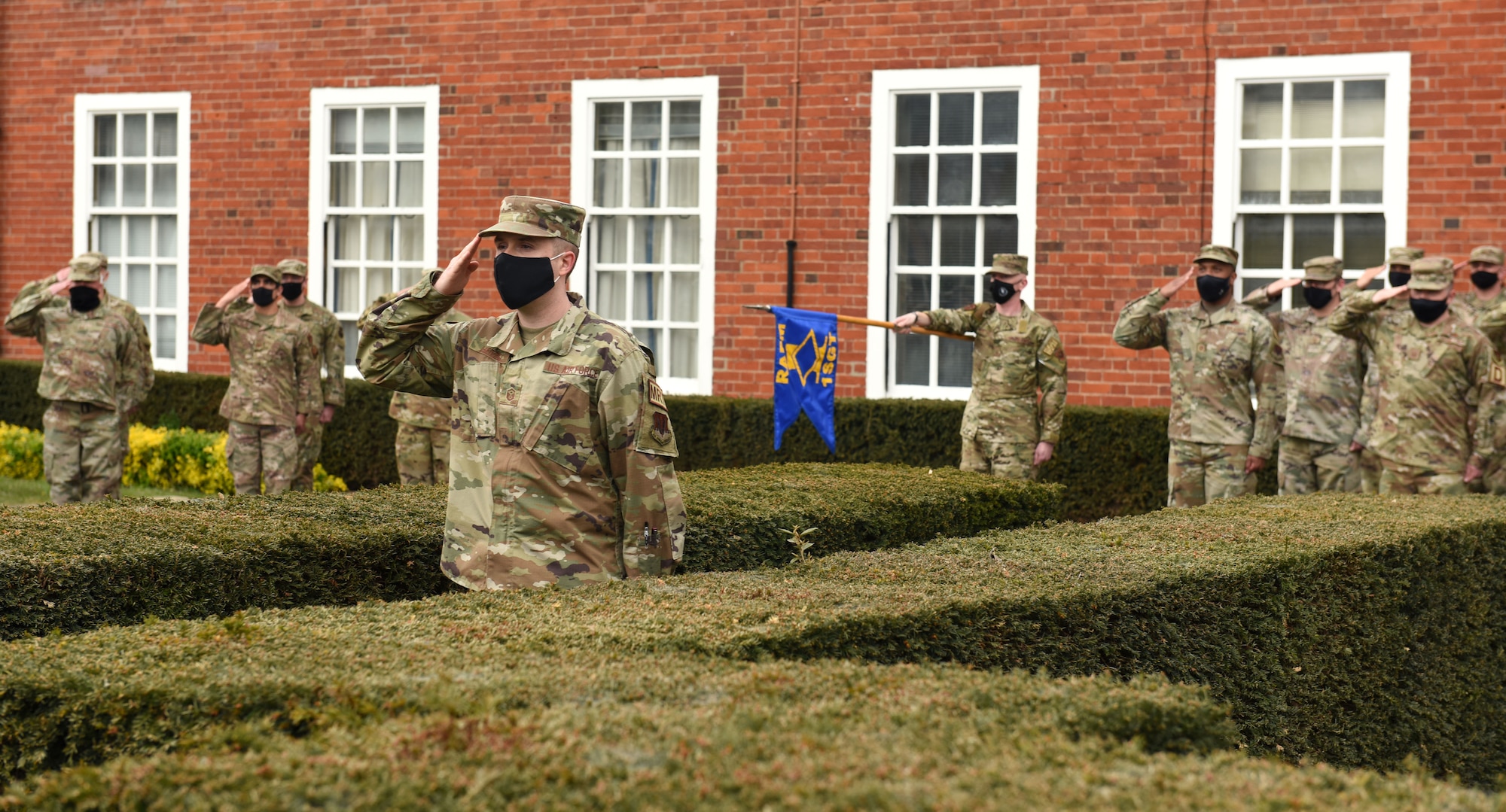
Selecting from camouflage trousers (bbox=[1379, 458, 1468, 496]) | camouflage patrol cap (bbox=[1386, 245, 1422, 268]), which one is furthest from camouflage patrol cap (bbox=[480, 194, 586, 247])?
camouflage patrol cap (bbox=[1386, 245, 1422, 268])

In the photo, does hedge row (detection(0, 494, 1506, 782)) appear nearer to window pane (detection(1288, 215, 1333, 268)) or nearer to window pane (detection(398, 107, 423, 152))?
window pane (detection(1288, 215, 1333, 268))

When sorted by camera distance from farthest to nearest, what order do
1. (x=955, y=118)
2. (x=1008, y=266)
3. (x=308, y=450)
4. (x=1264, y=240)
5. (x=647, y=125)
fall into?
(x=647, y=125) → (x=955, y=118) → (x=1264, y=240) → (x=308, y=450) → (x=1008, y=266)

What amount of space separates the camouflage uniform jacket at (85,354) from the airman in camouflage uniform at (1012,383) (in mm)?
5459

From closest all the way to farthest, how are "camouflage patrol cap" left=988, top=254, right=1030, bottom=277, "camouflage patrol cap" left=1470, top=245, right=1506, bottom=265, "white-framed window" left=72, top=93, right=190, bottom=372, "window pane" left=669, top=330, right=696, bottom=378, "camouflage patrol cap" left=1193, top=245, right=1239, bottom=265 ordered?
"camouflage patrol cap" left=1193, top=245, right=1239, bottom=265, "camouflage patrol cap" left=1470, top=245, right=1506, bottom=265, "camouflage patrol cap" left=988, top=254, right=1030, bottom=277, "window pane" left=669, top=330, right=696, bottom=378, "white-framed window" left=72, top=93, right=190, bottom=372

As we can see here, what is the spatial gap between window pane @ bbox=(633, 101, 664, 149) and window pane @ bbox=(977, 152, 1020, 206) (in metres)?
2.89

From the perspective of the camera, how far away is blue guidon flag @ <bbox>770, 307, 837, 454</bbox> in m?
11.3

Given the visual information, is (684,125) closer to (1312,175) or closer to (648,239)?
(648,239)

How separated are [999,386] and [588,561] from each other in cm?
617

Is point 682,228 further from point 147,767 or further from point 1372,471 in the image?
point 147,767

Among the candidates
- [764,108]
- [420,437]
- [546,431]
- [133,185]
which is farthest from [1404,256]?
[133,185]

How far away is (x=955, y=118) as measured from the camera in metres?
13.5

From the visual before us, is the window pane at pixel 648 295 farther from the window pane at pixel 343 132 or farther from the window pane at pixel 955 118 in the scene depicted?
the window pane at pixel 343 132

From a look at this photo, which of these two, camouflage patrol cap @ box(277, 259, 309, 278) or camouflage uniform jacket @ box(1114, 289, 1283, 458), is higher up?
camouflage patrol cap @ box(277, 259, 309, 278)

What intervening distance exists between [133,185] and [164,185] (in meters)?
0.38
